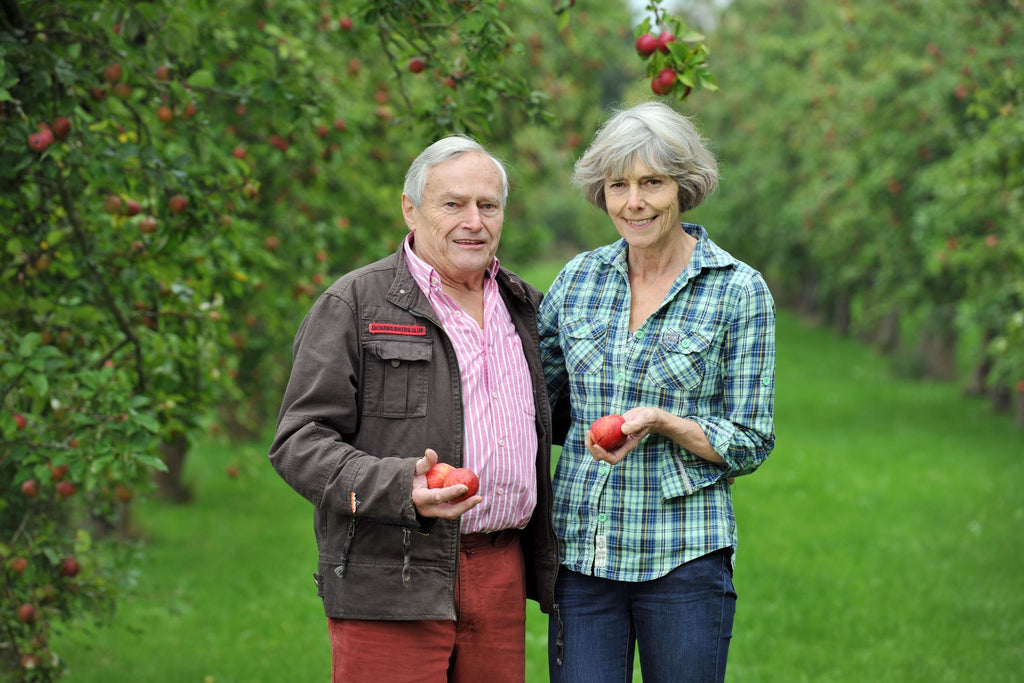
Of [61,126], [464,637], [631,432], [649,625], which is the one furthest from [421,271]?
[61,126]

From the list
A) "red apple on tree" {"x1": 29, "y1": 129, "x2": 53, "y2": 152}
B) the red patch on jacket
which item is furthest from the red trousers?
→ "red apple on tree" {"x1": 29, "y1": 129, "x2": 53, "y2": 152}

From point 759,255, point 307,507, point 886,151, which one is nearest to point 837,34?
point 886,151

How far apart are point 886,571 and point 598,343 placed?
615 centimetres

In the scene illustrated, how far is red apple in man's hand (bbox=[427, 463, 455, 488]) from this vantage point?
2.60 meters

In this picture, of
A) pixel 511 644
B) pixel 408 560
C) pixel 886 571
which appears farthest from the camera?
pixel 886 571

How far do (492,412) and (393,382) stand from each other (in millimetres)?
269

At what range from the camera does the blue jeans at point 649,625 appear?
2900mm

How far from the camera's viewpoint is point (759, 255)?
28094 mm

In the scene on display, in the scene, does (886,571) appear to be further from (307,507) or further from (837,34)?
(837,34)

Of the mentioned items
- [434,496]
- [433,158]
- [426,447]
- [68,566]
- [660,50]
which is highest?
[660,50]

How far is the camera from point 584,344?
9.96 feet

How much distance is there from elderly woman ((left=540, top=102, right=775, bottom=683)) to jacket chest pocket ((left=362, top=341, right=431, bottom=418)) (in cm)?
47

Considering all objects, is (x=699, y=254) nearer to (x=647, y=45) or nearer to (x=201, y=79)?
(x=647, y=45)

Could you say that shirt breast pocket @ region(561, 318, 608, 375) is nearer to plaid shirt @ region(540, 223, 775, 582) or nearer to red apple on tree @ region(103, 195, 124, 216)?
plaid shirt @ region(540, 223, 775, 582)
